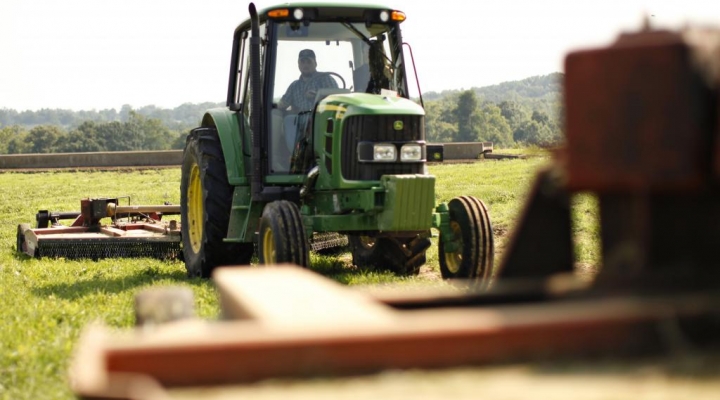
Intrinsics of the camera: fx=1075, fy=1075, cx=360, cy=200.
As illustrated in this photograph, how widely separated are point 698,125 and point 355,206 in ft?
21.6

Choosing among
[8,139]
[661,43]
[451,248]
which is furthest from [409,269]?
[8,139]

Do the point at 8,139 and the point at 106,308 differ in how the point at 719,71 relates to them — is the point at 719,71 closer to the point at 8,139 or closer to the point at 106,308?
the point at 106,308

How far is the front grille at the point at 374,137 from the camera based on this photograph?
890 cm

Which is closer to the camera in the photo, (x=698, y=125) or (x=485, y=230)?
(x=698, y=125)

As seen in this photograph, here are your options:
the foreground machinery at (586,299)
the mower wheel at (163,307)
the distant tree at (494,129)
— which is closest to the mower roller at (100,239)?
the mower wheel at (163,307)

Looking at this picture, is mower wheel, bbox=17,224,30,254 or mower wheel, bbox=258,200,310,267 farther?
mower wheel, bbox=17,224,30,254

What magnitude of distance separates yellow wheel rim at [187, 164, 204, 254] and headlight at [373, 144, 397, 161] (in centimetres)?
240

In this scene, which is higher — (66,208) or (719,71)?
(719,71)

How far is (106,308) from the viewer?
7.59 m

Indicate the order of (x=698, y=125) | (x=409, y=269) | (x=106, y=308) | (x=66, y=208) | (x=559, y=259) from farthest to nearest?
(x=66, y=208) < (x=409, y=269) < (x=106, y=308) < (x=559, y=259) < (x=698, y=125)

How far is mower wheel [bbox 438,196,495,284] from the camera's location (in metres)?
8.80

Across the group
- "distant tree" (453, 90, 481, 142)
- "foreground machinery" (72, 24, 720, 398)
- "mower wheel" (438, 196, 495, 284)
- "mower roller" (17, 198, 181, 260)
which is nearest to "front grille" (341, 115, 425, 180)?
"mower wheel" (438, 196, 495, 284)

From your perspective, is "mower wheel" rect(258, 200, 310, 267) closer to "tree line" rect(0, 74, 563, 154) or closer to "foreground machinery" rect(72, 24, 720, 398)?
"foreground machinery" rect(72, 24, 720, 398)

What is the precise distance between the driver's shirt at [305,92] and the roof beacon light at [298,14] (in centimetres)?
53
